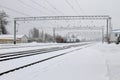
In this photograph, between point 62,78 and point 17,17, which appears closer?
point 62,78

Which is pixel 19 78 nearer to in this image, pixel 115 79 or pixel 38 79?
pixel 38 79

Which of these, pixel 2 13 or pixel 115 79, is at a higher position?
pixel 2 13

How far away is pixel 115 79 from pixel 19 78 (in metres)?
3.76

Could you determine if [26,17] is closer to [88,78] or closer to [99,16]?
[99,16]

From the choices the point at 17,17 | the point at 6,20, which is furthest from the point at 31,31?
the point at 17,17

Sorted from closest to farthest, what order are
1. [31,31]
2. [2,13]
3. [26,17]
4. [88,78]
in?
[88,78]
[26,17]
[2,13]
[31,31]

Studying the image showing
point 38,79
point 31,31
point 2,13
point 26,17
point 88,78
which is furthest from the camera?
point 31,31

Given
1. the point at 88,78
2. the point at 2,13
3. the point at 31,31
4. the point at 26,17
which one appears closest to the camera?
the point at 88,78

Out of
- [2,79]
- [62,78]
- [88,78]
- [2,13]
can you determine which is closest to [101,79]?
[88,78]

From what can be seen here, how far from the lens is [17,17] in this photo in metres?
64.6

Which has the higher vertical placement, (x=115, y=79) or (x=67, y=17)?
(x=67, y=17)

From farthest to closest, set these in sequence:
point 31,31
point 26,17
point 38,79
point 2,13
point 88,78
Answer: point 31,31 → point 2,13 → point 26,17 → point 88,78 → point 38,79

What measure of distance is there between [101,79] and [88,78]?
0.53 meters

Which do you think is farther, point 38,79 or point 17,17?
point 17,17
